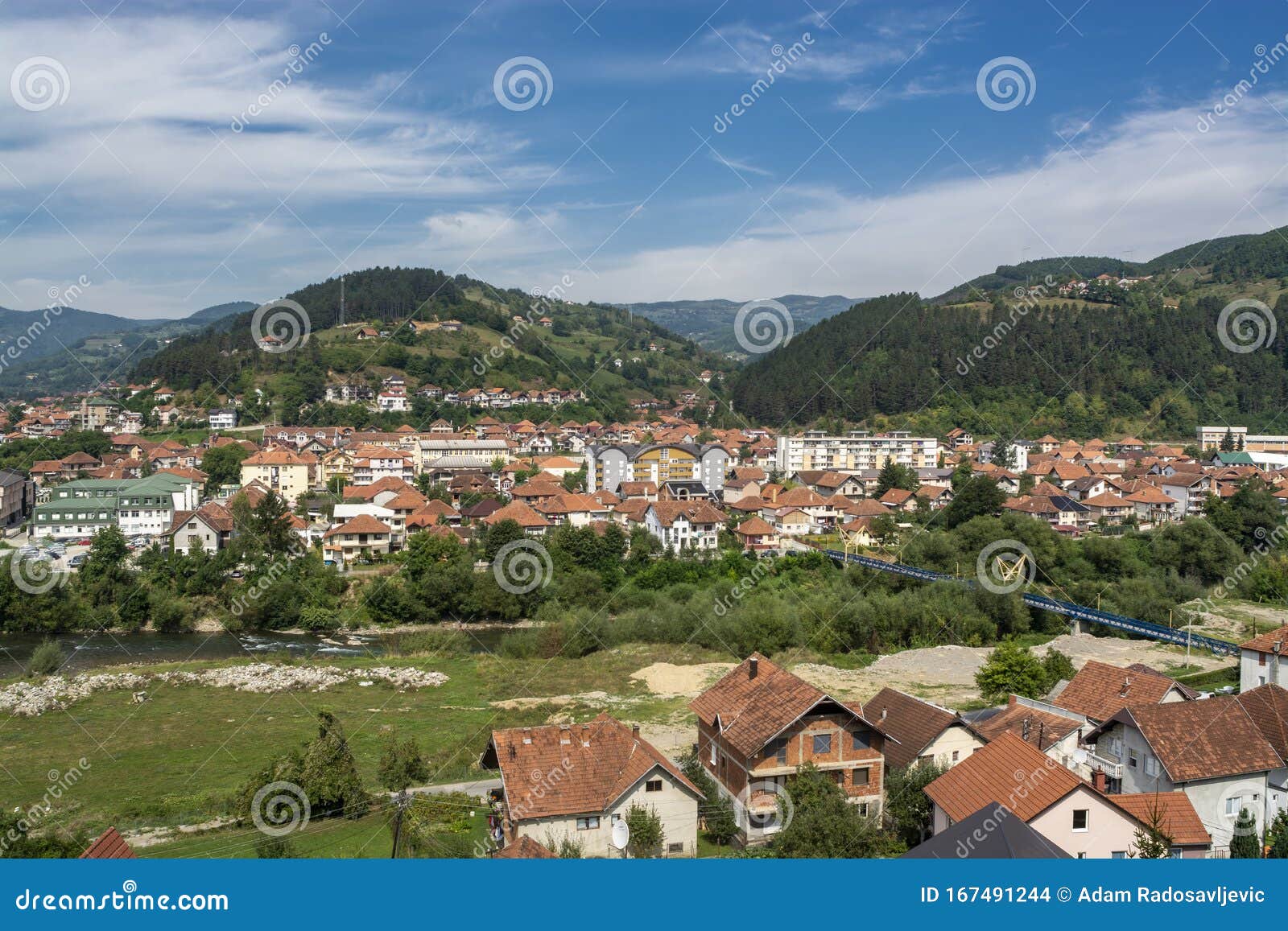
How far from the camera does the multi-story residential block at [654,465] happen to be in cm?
2488

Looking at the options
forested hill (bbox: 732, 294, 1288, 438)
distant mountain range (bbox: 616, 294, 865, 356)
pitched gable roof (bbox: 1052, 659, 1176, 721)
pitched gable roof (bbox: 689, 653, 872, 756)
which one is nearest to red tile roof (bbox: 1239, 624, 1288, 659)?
pitched gable roof (bbox: 1052, 659, 1176, 721)

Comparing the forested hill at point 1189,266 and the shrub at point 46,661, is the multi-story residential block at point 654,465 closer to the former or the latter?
the shrub at point 46,661

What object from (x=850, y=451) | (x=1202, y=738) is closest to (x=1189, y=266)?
(x=850, y=451)

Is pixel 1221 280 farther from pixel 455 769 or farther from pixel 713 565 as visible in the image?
pixel 455 769

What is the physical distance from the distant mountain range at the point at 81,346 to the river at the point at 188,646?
31.4 m

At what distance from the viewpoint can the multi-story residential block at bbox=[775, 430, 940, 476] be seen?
28547 millimetres

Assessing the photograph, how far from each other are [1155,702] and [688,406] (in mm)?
36161

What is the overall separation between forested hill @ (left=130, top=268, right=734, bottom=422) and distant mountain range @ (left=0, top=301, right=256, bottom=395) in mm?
6965

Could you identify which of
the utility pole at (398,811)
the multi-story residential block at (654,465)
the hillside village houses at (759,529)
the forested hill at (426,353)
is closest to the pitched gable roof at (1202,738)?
the hillside village houses at (759,529)

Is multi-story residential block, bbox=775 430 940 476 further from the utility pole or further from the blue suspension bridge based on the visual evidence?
the utility pole

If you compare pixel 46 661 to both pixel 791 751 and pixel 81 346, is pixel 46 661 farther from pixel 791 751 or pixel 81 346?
pixel 81 346

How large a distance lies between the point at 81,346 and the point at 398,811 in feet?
290

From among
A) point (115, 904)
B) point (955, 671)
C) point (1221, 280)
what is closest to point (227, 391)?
point (955, 671)

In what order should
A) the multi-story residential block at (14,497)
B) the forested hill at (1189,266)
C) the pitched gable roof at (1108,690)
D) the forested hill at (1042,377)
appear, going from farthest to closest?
the forested hill at (1189,266), the forested hill at (1042,377), the multi-story residential block at (14,497), the pitched gable roof at (1108,690)
